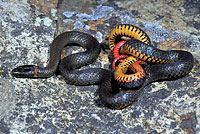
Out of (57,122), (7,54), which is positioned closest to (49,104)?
(57,122)

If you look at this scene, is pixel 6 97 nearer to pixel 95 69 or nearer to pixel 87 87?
pixel 87 87

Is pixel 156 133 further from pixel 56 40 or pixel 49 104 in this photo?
pixel 56 40

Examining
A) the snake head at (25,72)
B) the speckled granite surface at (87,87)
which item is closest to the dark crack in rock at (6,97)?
the speckled granite surface at (87,87)

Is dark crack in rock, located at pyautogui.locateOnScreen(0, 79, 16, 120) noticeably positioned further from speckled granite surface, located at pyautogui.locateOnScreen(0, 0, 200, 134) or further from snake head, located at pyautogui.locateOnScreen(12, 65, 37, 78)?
snake head, located at pyautogui.locateOnScreen(12, 65, 37, 78)

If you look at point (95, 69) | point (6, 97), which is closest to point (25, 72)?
point (6, 97)

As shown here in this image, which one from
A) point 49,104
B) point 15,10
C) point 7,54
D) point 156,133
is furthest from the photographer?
point 15,10

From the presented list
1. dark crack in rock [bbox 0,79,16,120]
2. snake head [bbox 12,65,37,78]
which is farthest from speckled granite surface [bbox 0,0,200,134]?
snake head [bbox 12,65,37,78]
